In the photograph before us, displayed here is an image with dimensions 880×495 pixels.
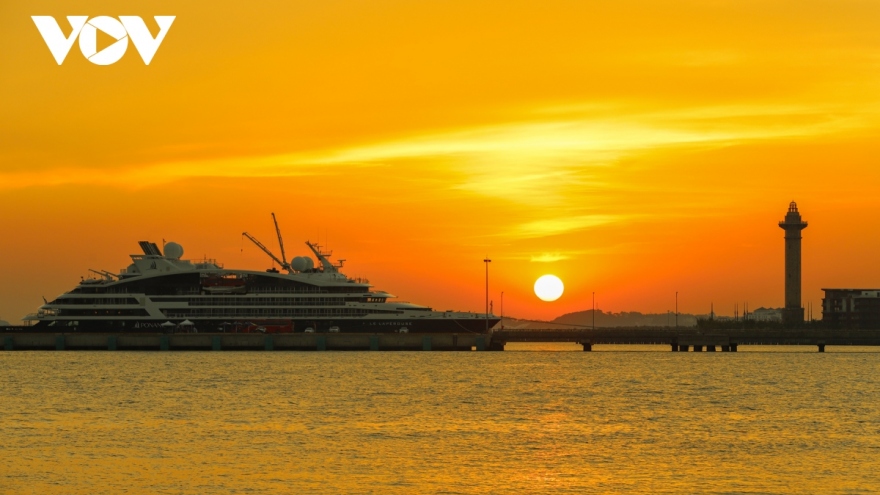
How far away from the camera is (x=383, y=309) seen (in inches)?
5842

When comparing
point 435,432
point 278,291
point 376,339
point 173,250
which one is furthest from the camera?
point 173,250

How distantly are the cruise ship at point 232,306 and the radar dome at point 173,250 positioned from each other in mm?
3924

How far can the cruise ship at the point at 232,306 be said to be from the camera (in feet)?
487

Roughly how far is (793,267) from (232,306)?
307ft

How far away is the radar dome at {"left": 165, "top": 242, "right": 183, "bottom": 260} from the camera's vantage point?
159 m

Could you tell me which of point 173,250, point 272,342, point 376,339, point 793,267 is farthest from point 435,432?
point 793,267

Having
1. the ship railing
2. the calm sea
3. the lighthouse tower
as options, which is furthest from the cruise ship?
the lighthouse tower

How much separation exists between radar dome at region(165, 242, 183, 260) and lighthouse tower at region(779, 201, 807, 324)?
3807 inches

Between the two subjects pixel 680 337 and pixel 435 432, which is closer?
pixel 435 432

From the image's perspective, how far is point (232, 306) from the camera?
151125 mm

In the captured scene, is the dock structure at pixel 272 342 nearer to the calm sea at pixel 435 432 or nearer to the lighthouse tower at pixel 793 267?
the calm sea at pixel 435 432

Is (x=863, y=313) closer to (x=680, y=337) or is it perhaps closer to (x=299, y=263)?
(x=680, y=337)

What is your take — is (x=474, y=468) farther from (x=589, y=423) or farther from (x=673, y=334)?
(x=673, y=334)

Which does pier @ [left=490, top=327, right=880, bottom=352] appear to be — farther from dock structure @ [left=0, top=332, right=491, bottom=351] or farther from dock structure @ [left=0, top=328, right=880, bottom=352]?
dock structure @ [left=0, top=332, right=491, bottom=351]
